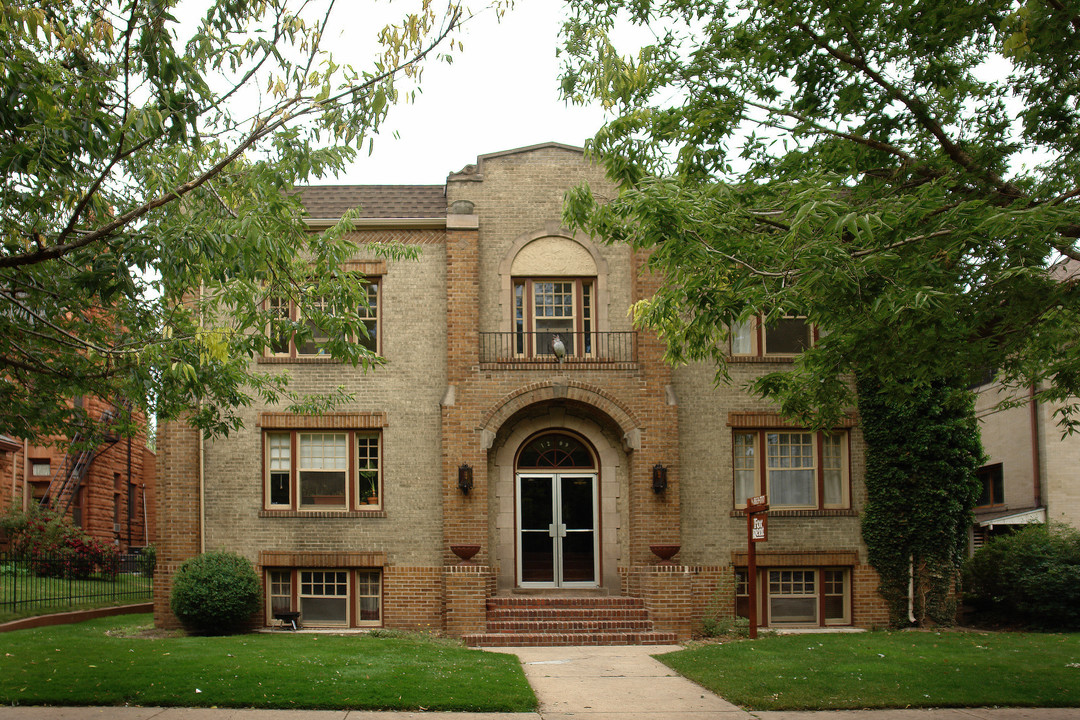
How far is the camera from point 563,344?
57.4ft

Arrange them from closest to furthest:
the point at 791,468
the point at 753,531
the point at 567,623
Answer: the point at 753,531 → the point at 567,623 → the point at 791,468

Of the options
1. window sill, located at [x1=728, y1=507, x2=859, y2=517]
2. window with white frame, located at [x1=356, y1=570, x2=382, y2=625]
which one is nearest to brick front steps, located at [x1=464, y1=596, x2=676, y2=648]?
window with white frame, located at [x1=356, y1=570, x2=382, y2=625]

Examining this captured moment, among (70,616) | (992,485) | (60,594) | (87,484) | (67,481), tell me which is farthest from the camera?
(87,484)

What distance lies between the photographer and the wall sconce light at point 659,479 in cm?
1681

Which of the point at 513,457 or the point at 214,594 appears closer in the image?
the point at 214,594

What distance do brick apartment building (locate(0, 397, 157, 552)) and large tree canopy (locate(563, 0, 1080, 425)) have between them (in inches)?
691

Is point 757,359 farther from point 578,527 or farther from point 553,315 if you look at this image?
point 578,527

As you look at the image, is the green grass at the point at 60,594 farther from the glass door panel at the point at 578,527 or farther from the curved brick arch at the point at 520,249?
the curved brick arch at the point at 520,249

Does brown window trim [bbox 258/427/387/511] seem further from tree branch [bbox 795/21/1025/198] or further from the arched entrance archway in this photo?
tree branch [bbox 795/21/1025/198]

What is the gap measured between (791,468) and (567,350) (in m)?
4.82

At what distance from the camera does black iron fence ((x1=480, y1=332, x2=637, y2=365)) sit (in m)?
17.5

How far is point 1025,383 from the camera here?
1145 cm

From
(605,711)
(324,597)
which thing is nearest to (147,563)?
(324,597)

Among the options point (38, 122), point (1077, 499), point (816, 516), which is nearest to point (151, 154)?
point (38, 122)
